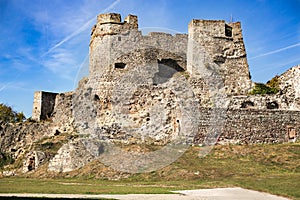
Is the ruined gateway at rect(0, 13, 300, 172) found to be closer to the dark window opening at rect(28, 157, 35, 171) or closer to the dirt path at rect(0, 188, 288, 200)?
the dark window opening at rect(28, 157, 35, 171)

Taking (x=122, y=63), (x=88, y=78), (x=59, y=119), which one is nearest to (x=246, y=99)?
(x=122, y=63)

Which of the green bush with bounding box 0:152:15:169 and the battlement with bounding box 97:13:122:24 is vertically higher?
the battlement with bounding box 97:13:122:24

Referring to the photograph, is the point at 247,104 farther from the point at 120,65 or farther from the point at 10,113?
the point at 10,113

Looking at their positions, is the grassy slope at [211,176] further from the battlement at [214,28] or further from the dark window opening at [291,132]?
the battlement at [214,28]

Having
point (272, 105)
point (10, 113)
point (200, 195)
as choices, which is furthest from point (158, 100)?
point (10, 113)

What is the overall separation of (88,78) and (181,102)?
9.40 meters

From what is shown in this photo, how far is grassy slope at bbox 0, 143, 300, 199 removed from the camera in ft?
53.7

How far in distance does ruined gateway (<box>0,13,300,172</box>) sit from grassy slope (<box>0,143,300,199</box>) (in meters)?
1.94

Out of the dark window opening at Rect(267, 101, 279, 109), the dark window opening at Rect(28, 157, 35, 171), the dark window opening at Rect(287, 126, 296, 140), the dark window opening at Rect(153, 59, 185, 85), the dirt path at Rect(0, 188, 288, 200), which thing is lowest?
the dirt path at Rect(0, 188, 288, 200)

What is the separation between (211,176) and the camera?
1988 centimetres

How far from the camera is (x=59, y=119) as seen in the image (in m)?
34.8

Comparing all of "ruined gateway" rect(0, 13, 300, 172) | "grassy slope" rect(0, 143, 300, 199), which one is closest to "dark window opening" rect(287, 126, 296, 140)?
"ruined gateway" rect(0, 13, 300, 172)

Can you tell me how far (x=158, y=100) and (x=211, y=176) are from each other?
1067cm

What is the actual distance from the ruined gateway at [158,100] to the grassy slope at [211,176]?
1.94m
